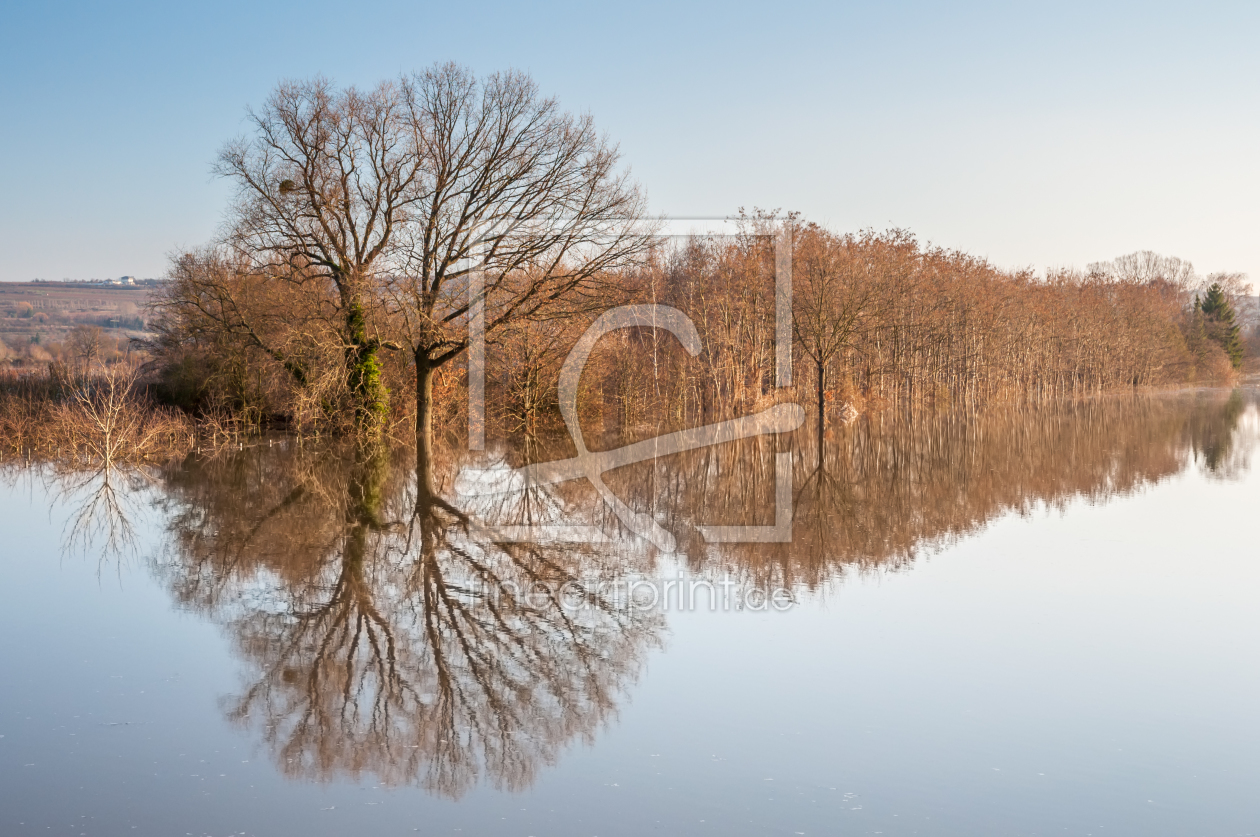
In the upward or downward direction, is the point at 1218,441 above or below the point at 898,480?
above

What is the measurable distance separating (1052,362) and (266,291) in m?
43.2

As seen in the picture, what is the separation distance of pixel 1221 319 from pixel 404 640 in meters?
75.9

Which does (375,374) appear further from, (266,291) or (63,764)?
(63,764)

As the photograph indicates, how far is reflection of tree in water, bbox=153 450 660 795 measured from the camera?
5102 mm

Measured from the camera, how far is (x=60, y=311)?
91.8 metres

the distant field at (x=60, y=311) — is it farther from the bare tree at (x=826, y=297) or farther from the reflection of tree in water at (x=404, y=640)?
the reflection of tree in water at (x=404, y=640)

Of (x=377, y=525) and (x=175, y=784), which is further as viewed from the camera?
(x=377, y=525)

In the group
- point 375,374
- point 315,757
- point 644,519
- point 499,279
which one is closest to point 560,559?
point 644,519

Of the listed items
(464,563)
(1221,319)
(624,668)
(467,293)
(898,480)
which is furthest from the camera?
(1221,319)

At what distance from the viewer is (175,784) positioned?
461 centimetres

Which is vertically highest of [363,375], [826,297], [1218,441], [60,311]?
[60,311]

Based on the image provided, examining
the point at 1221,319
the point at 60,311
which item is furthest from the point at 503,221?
the point at 60,311

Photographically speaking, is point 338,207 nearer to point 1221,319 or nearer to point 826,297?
point 826,297

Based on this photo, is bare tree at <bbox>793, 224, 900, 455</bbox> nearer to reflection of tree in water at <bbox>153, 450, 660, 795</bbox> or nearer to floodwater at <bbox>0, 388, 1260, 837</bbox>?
floodwater at <bbox>0, 388, 1260, 837</bbox>
